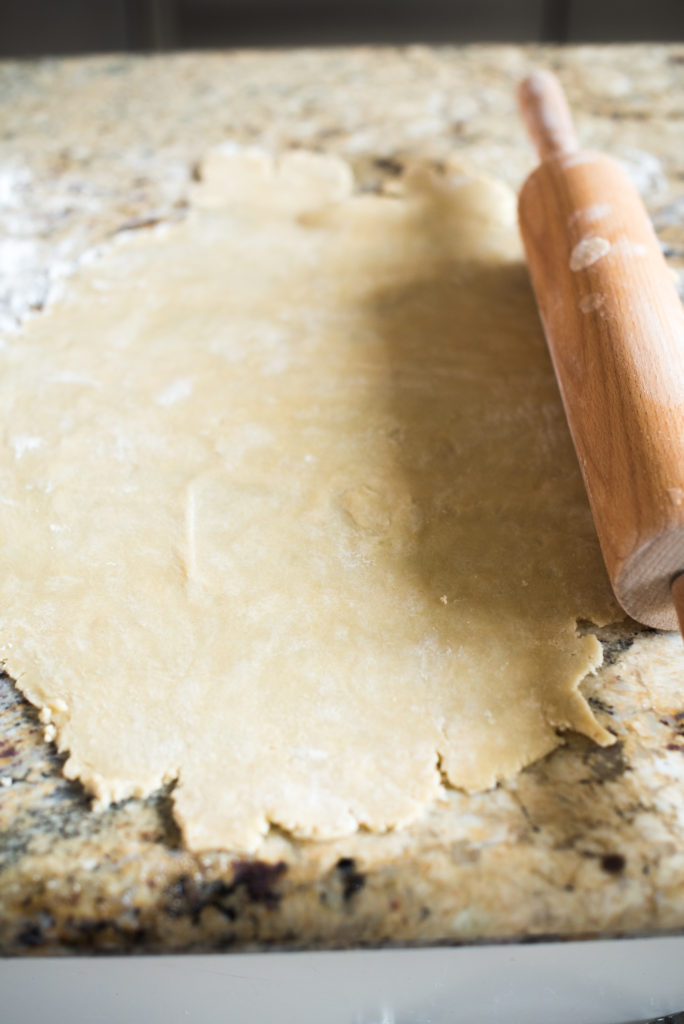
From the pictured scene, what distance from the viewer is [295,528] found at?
996mm

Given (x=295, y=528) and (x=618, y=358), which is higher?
(x=618, y=358)

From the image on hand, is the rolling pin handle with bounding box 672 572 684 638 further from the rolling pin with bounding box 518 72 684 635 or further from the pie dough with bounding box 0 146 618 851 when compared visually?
the pie dough with bounding box 0 146 618 851

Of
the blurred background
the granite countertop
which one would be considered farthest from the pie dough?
the blurred background

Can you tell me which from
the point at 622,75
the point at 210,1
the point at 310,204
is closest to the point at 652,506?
the point at 310,204

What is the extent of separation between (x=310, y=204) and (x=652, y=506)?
3.62ft

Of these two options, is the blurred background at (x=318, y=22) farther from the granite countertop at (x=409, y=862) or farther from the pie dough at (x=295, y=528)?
the granite countertop at (x=409, y=862)

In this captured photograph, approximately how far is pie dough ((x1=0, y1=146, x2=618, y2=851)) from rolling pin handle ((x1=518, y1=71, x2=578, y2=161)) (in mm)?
168

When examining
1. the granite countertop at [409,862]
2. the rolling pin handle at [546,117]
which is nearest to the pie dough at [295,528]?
the granite countertop at [409,862]

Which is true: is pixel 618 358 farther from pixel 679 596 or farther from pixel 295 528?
pixel 295 528

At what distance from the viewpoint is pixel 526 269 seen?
1.45 meters

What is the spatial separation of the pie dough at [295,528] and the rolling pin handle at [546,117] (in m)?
0.17

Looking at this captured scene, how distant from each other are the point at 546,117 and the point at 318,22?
2.87 m

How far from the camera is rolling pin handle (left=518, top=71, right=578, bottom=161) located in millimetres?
1465

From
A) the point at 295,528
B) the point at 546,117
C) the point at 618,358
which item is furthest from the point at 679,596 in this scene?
the point at 546,117
